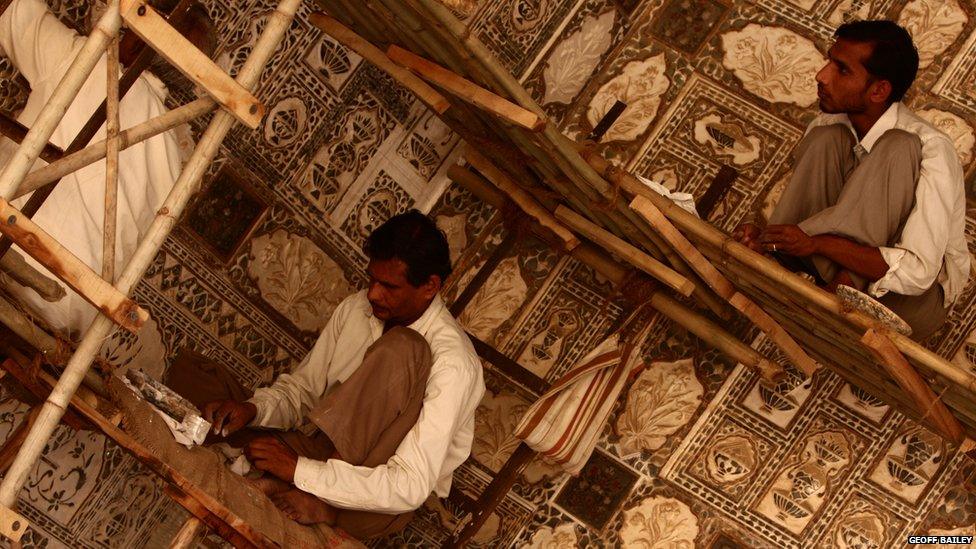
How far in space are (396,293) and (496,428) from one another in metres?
Result: 0.80

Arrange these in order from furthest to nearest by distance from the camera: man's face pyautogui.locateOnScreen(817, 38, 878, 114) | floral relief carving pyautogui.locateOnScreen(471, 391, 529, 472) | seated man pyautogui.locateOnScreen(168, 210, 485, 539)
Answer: floral relief carving pyautogui.locateOnScreen(471, 391, 529, 472) < man's face pyautogui.locateOnScreen(817, 38, 878, 114) < seated man pyautogui.locateOnScreen(168, 210, 485, 539)

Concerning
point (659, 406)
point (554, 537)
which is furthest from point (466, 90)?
point (554, 537)

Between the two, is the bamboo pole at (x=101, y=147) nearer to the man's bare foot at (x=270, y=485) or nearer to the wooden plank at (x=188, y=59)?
the wooden plank at (x=188, y=59)

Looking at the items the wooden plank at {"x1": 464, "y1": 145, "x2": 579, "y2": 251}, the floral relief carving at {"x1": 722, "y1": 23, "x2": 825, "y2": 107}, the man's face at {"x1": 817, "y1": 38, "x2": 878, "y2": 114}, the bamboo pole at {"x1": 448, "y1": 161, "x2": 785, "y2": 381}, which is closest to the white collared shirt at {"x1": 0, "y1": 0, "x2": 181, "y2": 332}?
the wooden plank at {"x1": 464, "y1": 145, "x2": 579, "y2": 251}

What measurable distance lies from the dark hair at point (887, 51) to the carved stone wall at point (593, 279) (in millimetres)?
621

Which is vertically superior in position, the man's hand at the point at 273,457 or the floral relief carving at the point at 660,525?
the floral relief carving at the point at 660,525

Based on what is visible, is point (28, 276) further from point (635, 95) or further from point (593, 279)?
point (635, 95)

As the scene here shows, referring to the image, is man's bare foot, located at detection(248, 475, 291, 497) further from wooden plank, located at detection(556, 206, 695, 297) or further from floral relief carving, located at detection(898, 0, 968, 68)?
floral relief carving, located at detection(898, 0, 968, 68)

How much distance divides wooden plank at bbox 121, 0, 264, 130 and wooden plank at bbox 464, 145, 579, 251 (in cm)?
142

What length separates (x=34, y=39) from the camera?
324cm

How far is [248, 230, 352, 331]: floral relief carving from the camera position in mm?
4152

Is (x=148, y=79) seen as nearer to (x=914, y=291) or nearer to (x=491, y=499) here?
(x=491, y=499)

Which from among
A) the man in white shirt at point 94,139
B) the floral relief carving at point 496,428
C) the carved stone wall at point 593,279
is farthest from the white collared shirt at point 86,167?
the floral relief carving at point 496,428

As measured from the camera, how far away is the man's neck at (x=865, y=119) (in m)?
3.58
